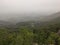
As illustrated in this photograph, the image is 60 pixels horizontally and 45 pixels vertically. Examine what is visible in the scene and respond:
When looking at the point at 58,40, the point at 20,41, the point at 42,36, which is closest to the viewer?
the point at 20,41

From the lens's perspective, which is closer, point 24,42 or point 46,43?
point 24,42

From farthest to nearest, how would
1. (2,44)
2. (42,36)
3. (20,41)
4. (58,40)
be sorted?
(42,36), (58,40), (2,44), (20,41)

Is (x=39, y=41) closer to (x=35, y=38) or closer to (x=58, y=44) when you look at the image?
(x=35, y=38)

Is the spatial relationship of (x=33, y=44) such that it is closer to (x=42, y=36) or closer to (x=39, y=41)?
(x=39, y=41)

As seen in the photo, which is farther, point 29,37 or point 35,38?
point 35,38

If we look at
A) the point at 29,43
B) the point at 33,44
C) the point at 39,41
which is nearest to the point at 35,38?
the point at 39,41

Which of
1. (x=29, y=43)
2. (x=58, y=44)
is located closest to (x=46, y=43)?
(x=58, y=44)

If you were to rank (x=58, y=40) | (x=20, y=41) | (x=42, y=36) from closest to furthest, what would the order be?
(x=20, y=41)
(x=58, y=40)
(x=42, y=36)

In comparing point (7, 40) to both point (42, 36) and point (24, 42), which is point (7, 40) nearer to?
point (24, 42)
